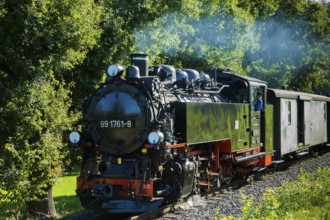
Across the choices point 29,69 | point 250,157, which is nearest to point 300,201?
point 250,157

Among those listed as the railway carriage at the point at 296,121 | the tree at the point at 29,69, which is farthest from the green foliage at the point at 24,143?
the railway carriage at the point at 296,121

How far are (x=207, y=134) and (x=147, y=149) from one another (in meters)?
1.87

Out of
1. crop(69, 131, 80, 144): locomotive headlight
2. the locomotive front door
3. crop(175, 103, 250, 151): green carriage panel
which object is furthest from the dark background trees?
the locomotive front door

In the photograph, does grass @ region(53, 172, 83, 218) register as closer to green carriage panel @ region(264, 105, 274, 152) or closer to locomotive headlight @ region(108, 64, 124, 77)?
locomotive headlight @ region(108, 64, 124, 77)

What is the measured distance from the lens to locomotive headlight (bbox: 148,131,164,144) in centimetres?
869

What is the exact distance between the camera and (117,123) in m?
9.33

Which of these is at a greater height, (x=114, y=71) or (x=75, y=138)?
(x=114, y=71)

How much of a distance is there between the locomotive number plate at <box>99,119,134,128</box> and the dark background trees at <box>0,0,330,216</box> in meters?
1.23

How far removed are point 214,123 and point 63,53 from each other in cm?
376

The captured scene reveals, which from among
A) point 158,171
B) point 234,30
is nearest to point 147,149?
point 158,171

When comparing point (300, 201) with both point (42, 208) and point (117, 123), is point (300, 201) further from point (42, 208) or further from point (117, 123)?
point (42, 208)

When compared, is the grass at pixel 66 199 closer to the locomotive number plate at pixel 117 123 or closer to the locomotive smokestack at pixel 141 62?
the locomotive number plate at pixel 117 123

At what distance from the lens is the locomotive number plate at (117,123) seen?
9.23 m

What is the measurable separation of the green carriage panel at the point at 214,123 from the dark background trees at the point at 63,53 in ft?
8.82
